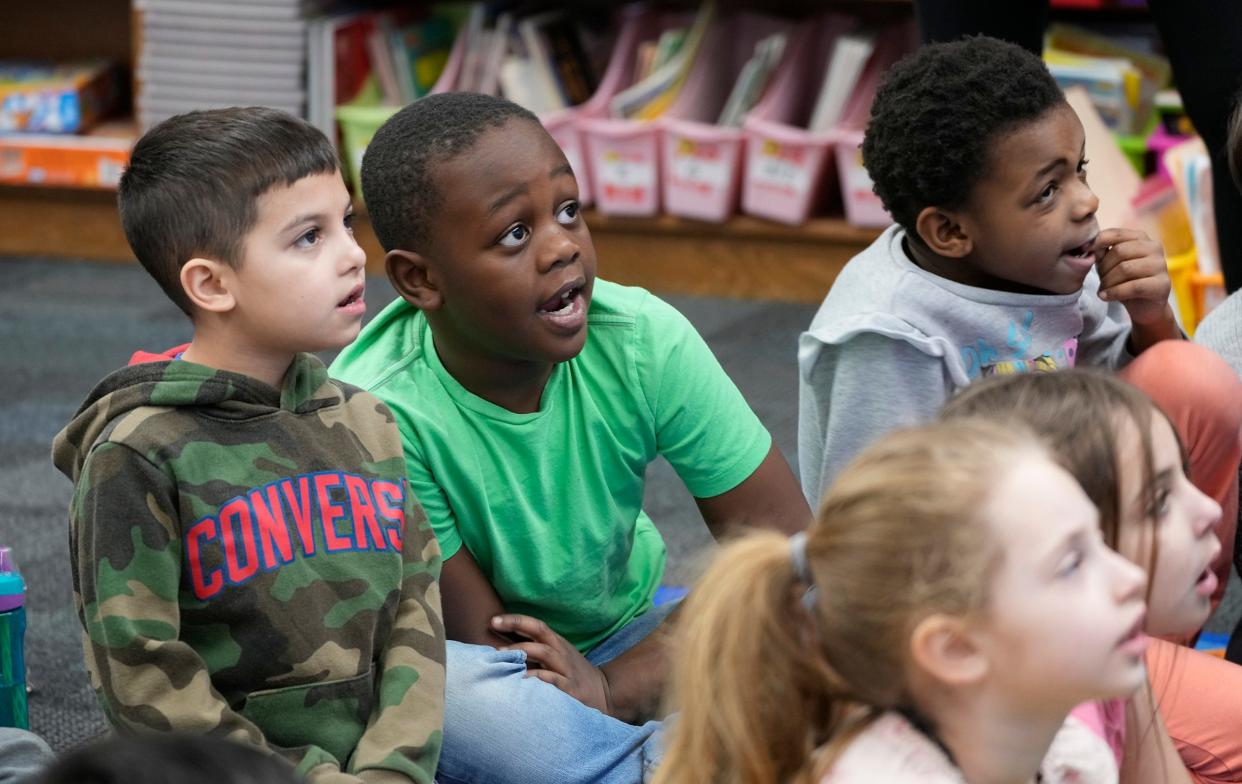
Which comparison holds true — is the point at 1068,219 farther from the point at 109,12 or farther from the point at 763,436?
the point at 109,12

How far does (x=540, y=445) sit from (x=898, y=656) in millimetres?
573

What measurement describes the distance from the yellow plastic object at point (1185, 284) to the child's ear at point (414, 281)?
1432mm

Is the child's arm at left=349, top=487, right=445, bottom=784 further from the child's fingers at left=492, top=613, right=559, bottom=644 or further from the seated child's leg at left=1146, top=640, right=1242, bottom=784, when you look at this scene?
the seated child's leg at left=1146, top=640, right=1242, bottom=784

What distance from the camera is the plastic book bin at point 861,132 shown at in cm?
280

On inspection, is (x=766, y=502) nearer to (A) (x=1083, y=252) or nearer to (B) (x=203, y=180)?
(A) (x=1083, y=252)

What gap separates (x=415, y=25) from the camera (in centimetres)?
313

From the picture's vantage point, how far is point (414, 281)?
1.39m

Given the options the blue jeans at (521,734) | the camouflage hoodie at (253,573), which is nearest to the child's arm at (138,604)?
the camouflage hoodie at (253,573)

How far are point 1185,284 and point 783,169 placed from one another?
Answer: 0.75 meters

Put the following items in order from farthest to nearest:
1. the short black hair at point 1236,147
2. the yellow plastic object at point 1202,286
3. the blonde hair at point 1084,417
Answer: the yellow plastic object at point 1202,286 → the short black hair at point 1236,147 → the blonde hair at point 1084,417

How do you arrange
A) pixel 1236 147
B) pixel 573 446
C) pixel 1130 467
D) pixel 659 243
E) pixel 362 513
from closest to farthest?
pixel 1130 467, pixel 362 513, pixel 573 446, pixel 1236 147, pixel 659 243

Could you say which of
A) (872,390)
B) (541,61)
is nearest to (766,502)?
(872,390)

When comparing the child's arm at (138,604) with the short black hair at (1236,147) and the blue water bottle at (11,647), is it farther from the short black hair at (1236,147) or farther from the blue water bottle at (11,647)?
the short black hair at (1236,147)

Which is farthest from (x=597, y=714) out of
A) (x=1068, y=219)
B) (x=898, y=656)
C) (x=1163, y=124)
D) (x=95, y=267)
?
(x=95, y=267)
